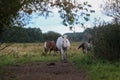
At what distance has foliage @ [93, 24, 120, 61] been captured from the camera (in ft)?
86.6

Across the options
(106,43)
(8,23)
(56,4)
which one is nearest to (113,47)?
(106,43)

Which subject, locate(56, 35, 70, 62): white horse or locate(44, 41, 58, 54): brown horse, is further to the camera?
locate(44, 41, 58, 54): brown horse

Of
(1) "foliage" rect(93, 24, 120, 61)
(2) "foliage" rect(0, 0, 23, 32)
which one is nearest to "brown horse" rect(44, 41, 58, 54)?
(1) "foliage" rect(93, 24, 120, 61)

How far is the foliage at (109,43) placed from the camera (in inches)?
1040

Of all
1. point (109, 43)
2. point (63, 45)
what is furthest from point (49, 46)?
point (109, 43)

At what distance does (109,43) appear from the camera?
26.5m

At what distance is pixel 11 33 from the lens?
20.1 meters

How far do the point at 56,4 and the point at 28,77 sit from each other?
3494 mm

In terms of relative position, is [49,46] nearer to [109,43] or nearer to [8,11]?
[109,43]

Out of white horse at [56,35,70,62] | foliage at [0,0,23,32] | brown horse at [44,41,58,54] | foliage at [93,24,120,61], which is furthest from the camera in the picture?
brown horse at [44,41,58,54]

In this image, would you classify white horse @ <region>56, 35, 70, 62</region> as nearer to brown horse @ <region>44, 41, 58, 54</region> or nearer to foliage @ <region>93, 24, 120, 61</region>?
foliage @ <region>93, 24, 120, 61</region>

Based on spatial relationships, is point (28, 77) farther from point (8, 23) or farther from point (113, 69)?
point (113, 69)

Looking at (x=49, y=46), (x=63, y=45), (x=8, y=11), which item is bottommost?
(x=49, y=46)

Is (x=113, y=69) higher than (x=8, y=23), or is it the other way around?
(x=8, y=23)
